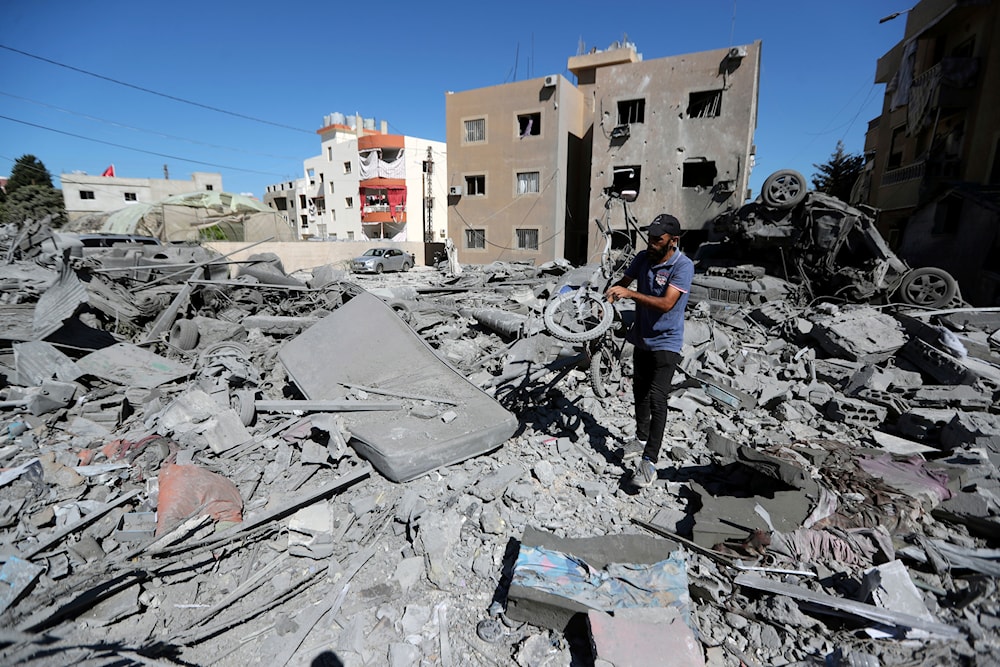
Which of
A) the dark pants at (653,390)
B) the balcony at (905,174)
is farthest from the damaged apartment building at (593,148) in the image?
the dark pants at (653,390)

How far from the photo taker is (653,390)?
3.29 metres

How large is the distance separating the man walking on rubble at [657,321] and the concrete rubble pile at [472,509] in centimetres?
48

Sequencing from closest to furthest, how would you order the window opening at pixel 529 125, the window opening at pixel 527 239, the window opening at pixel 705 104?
the window opening at pixel 705 104, the window opening at pixel 529 125, the window opening at pixel 527 239

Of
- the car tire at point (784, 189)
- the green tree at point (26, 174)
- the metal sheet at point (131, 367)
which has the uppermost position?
the green tree at point (26, 174)

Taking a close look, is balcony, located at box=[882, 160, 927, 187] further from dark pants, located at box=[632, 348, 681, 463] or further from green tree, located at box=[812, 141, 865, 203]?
dark pants, located at box=[632, 348, 681, 463]

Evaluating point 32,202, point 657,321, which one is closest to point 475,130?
point 657,321

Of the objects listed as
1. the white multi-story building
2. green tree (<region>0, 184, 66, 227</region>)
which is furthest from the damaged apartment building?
green tree (<region>0, 184, 66, 227</region>)

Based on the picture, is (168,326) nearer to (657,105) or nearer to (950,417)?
(950,417)

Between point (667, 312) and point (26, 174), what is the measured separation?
45066 mm

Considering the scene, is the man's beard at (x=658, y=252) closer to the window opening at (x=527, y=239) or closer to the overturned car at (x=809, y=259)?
the overturned car at (x=809, y=259)

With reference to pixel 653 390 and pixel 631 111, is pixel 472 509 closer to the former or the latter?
pixel 653 390

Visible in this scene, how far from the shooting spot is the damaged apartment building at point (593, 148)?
1831 centimetres

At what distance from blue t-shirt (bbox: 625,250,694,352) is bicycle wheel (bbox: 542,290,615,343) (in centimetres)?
59

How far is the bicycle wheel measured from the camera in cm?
384
